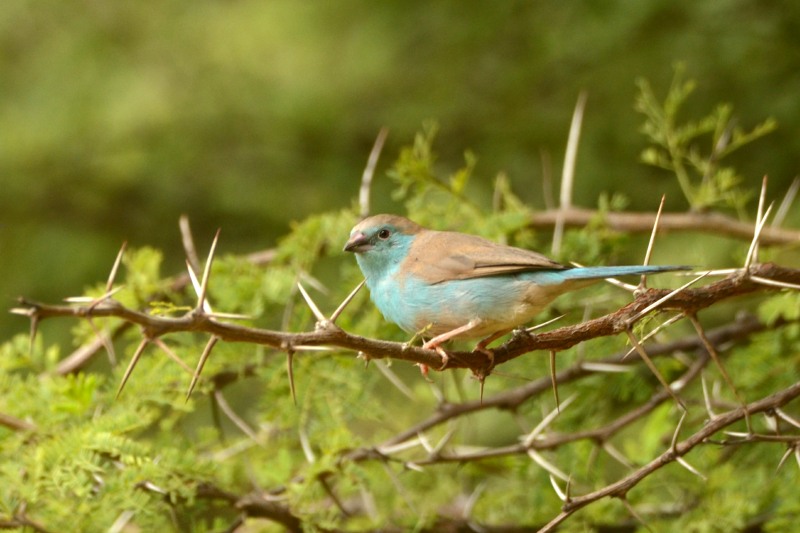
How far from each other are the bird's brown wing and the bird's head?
0.08 m

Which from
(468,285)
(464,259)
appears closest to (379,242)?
(464,259)

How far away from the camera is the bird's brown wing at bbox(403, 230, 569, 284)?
3.34 m

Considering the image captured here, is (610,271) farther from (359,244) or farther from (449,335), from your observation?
(359,244)

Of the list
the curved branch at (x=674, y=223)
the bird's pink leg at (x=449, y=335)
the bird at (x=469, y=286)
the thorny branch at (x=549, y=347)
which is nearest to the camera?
the thorny branch at (x=549, y=347)

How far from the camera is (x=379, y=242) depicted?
3973mm

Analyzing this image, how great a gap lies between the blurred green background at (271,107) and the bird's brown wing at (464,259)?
3.98 meters

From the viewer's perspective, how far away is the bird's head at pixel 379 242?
154 inches

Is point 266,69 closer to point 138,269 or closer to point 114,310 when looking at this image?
point 138,269

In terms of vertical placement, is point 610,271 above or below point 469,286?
above

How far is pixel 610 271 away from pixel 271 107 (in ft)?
22.1

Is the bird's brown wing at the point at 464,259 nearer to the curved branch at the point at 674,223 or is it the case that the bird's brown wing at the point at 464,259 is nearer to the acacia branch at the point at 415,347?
the acacia branch at the point at 415,347

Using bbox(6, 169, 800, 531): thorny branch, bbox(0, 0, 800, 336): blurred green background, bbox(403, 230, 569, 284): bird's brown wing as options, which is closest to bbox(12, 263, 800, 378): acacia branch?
bbox(6, 169, 800, 531): thorny branch

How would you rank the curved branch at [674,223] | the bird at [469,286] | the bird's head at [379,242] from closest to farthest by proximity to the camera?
the bird at [469,286]
the bird's head at [379,242]
the curved branch at [674,223]

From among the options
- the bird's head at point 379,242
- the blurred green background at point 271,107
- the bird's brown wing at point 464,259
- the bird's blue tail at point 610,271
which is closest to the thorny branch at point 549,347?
the bird's blue tail at point 610,271
